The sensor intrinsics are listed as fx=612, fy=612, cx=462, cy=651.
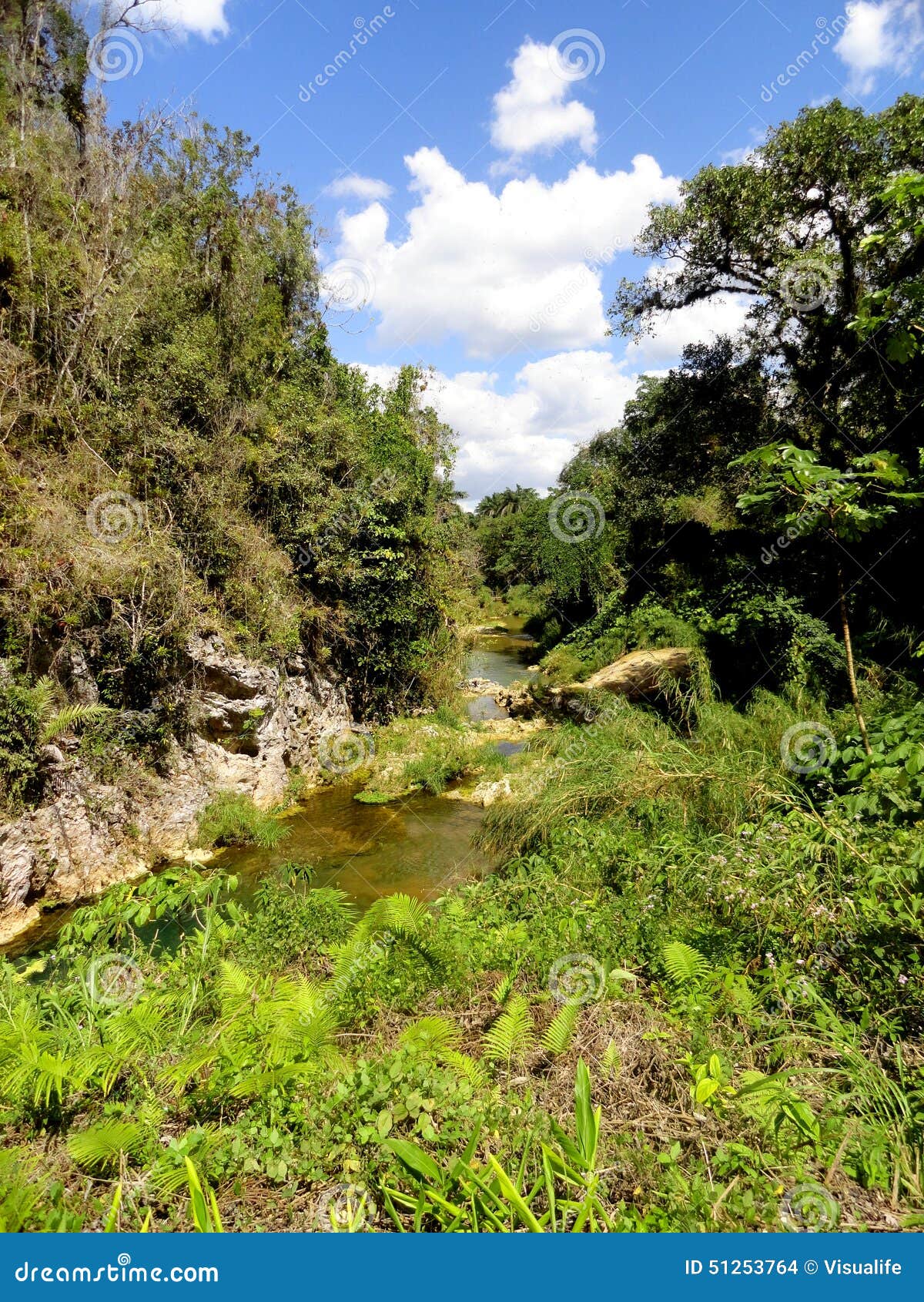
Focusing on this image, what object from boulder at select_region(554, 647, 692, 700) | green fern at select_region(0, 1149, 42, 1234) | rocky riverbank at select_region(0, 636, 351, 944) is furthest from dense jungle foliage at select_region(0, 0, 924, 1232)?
rocky riverbank at select_region(0, 636, 351, 944)

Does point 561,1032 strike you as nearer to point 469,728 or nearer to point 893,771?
point 893,771

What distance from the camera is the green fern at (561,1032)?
2.87m

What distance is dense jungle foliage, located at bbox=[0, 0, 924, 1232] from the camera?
2246 millimetres

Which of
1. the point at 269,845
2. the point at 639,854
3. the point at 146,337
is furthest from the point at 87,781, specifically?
the point at 146,337

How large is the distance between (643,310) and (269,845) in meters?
11.9

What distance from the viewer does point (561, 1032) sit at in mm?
2904

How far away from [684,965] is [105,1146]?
2.71 meters

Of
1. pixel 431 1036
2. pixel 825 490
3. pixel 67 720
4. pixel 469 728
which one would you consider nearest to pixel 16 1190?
pixel 431 1036

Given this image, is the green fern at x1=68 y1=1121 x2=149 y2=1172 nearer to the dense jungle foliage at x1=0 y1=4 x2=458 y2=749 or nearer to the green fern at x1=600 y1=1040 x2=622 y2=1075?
the green fern at x1=600 y1=1040 x2=622 y2=1075

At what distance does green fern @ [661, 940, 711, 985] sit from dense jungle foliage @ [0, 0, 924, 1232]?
2 centimetres

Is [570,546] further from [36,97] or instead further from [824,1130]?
[824,1130]

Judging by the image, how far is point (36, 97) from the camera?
1137 cm

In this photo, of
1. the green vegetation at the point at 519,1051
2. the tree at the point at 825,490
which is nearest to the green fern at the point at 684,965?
the green vegetation at the point at 519,1051

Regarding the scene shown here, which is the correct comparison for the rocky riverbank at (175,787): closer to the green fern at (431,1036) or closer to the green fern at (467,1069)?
the green fern at (431,1036)
